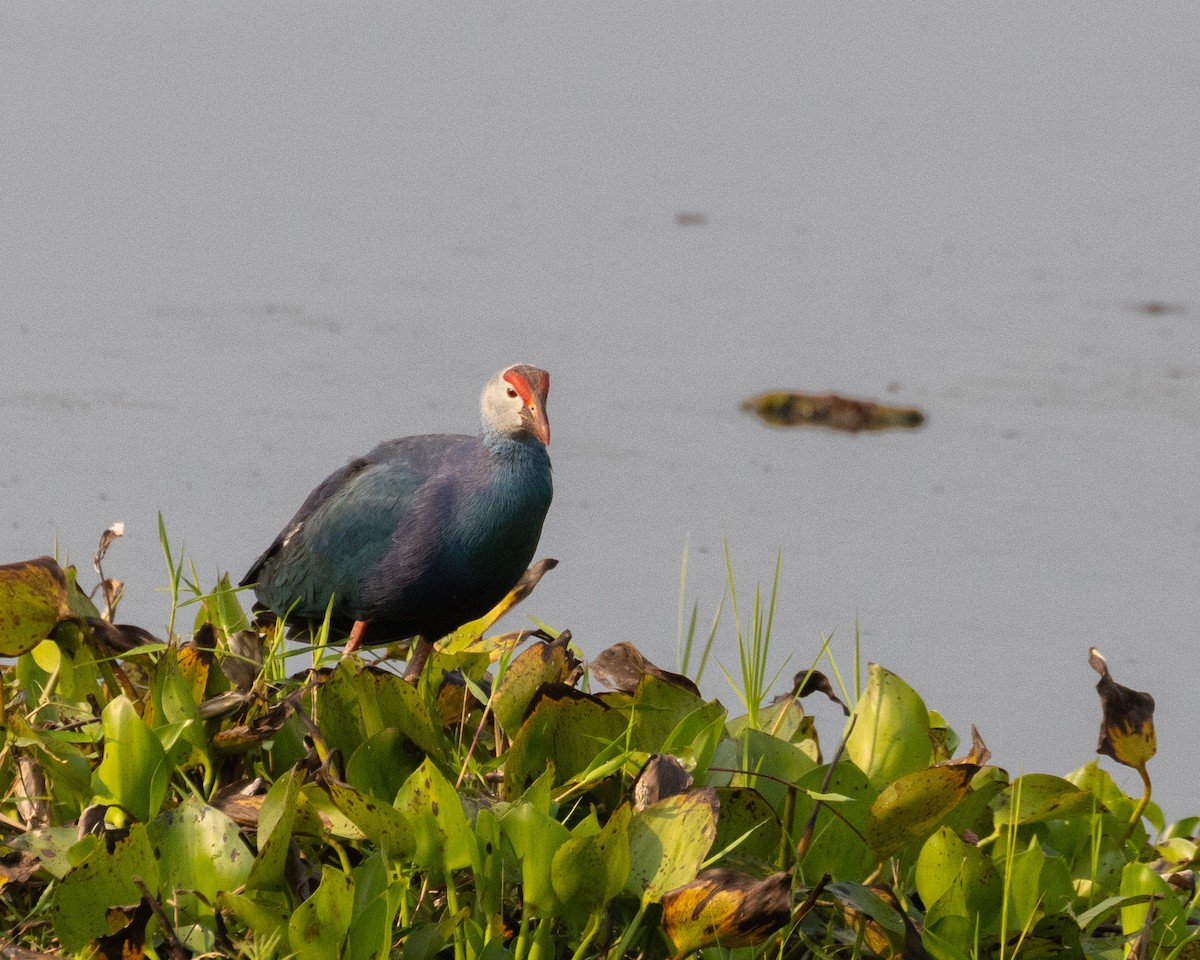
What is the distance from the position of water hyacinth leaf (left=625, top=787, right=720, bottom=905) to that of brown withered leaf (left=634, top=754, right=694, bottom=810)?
0.03m

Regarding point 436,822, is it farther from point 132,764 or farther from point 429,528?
point 429,528

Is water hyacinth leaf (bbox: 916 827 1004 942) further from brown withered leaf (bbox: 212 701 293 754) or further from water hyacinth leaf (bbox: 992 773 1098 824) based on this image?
brown withered leaf (bbox: 212 701 293 754)

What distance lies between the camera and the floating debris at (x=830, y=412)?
14.9ft

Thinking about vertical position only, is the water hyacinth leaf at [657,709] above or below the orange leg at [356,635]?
above

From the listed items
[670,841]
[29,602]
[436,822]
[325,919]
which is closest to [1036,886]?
[670,841]

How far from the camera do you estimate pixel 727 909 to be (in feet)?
5.78

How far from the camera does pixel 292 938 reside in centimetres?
179

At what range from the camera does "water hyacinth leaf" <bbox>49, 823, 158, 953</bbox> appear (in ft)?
5.93

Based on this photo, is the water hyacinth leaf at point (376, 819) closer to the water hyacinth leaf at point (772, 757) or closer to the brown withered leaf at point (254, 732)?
the brown withered leaf at point (254, 732)

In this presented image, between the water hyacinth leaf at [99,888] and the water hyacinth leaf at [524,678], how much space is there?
1.71 ft

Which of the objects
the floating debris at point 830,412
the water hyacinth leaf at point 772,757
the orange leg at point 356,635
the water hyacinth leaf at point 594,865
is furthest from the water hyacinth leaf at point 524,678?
the floating debris at point 830,412

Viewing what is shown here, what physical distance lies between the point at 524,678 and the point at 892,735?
47 centimetres

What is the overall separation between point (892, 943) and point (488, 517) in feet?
4.22

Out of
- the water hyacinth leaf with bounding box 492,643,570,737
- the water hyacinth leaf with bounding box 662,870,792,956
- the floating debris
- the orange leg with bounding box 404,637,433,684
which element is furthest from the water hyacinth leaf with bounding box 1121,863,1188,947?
the floating debris
